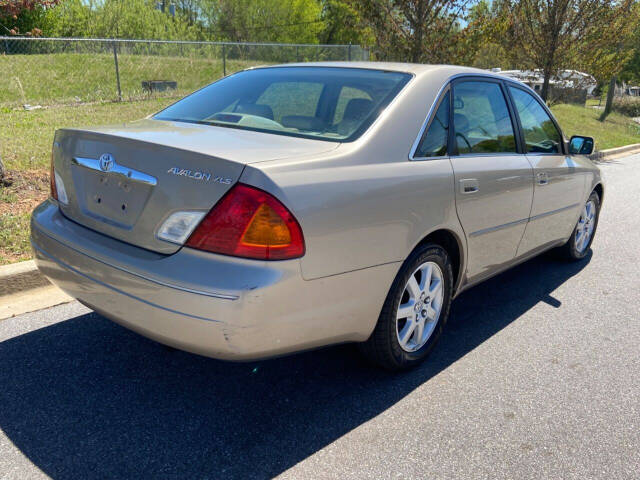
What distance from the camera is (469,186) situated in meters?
3.15

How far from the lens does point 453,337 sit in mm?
3604

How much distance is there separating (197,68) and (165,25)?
2827cm

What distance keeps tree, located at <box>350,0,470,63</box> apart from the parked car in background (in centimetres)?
789

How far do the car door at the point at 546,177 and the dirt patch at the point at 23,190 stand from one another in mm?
4258

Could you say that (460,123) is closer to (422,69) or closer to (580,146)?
(422,69)

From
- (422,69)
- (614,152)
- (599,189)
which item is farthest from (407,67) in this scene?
(614,152)

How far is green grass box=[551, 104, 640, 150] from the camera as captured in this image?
59.4 feet

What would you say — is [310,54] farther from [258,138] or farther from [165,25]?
[165,25]

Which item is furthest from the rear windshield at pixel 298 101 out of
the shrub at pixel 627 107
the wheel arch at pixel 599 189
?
the shrub at pixel 627 107

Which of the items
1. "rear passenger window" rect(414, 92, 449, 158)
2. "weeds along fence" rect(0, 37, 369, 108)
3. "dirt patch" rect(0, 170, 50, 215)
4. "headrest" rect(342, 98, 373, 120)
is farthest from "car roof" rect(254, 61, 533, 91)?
"weeds along fence" rect(0, 37, 369, 108)

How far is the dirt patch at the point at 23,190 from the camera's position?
5162mm

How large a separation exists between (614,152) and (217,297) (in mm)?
16474

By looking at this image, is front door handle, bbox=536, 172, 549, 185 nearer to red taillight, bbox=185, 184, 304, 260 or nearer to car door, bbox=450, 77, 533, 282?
car door, bbox=450, 77, 533, 282

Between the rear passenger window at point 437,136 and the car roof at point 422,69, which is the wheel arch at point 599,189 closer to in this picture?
the car roof at point 422,69
